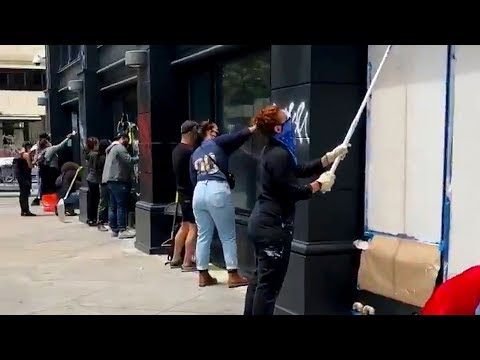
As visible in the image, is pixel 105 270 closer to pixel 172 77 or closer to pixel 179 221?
pixel 179 221

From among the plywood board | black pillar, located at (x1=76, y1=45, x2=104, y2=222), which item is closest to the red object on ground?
the plywood board

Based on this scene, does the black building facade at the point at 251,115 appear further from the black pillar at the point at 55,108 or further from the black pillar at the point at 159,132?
the black pillar at the point at 55,108

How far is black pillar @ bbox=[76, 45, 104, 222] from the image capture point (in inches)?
464

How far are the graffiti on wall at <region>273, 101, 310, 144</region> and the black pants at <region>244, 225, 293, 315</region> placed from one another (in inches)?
36.1

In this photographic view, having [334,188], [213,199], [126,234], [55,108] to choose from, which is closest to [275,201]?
[334,188]

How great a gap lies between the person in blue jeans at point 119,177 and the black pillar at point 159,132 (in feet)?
2.76

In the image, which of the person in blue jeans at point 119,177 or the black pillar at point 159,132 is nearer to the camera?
the black pillar at point 159,132

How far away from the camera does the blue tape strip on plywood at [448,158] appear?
12.7ft

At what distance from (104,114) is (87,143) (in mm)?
1302

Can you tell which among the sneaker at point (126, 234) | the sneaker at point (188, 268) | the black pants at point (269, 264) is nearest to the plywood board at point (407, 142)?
the black pants at point (269, 264)

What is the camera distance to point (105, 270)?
24.0 ft

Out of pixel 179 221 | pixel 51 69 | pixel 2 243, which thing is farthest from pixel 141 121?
pixel 51 69

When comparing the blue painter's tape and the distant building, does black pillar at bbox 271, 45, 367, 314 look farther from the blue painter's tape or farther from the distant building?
the distant building
